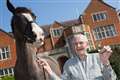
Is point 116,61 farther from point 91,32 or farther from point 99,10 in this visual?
point 99,10

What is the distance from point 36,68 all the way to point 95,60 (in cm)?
95

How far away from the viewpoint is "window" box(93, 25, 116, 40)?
3741cm

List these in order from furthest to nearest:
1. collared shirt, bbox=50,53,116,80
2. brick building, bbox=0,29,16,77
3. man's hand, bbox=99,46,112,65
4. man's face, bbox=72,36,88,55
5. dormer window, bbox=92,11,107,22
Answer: dormer window, bbox=92,11,107,22
brick building, bbox=0,29,16,77
man's face, bbox=72,36,88,55
collared shirt, bbox=50,53,116,80
man's hand, bbox=99,46,112,65

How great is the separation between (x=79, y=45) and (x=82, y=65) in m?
0.23

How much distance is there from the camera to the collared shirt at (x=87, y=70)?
3494 mm

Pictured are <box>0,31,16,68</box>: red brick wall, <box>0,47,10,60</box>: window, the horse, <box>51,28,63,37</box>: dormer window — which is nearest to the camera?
the horse

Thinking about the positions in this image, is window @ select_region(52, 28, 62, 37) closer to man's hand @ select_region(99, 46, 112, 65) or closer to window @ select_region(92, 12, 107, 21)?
window @ select_region(92, 12, 107, 21)

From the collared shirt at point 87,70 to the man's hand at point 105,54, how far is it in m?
0.07

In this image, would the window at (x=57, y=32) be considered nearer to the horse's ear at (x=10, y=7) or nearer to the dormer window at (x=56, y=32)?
the dormer window at (x=56, y=32)

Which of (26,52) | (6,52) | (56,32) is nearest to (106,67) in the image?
(26,52)

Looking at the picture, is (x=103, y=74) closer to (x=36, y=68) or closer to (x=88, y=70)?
(x=88, y=70)

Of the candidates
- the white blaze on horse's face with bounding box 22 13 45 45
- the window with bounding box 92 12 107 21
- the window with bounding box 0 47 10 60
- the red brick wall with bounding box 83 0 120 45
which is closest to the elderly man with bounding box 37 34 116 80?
the white blaze on horse's face with bounding box 22 13 45 45

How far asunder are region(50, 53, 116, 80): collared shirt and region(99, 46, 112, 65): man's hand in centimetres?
7

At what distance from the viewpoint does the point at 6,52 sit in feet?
125
